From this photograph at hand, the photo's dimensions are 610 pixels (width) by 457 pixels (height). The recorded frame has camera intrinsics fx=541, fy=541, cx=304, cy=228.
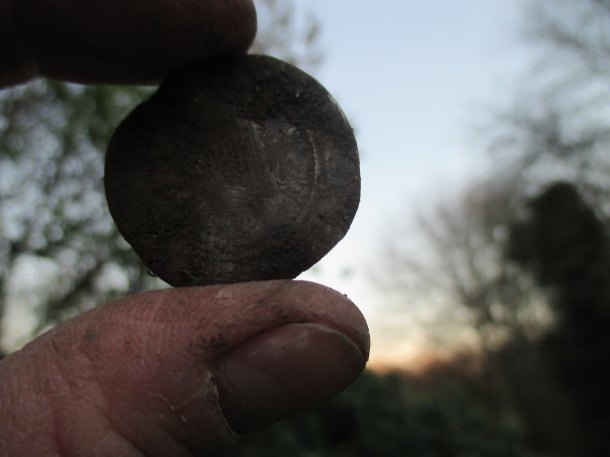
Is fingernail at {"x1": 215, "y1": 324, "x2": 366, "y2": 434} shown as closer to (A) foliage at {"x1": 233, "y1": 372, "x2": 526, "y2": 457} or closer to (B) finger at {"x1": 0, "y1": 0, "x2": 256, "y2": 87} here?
(B) finger at {"x1": 0, "y1": 0, "x2": 256, "y2": 87}

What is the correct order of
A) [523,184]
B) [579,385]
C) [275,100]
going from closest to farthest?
[275,100] → [579,385] → [523,184]

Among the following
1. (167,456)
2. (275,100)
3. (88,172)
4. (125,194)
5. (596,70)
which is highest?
(596,70)

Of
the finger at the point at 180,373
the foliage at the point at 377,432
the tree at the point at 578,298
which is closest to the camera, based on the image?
the finger at the point at 180,373

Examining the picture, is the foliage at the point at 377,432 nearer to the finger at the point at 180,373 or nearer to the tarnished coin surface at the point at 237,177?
the tarnished coin surface at the point at 237,177

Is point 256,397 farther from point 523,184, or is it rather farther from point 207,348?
point 523,184

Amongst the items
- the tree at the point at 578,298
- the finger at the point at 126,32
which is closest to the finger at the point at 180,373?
the finger at the point at 126,32

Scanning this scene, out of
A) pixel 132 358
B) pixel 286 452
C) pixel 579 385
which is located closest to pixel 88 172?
pixel 286 452

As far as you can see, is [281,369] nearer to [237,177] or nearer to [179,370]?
[179,370]
